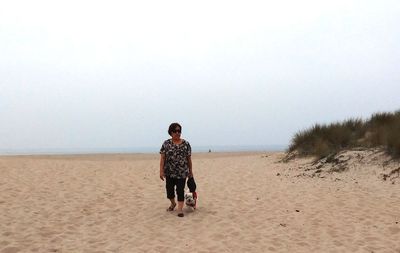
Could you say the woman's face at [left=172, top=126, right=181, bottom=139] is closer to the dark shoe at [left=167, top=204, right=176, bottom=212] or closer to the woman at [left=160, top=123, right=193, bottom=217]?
the woman at [left=160, top=123, right=193, bottom=217]

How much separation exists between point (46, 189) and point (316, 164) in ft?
32.0

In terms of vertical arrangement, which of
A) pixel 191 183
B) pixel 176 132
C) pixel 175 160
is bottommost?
pixel 191 183

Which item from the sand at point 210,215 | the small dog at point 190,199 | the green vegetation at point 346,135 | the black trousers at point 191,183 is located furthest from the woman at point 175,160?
the green vegetation at point 346,135

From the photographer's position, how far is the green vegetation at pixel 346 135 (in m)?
16.2

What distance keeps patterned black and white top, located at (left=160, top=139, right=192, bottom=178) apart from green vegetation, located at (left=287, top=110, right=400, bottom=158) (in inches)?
342

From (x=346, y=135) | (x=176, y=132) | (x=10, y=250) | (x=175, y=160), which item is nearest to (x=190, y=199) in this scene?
(x=175, y=160)

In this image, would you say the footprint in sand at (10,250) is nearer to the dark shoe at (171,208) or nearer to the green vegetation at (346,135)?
the dark shoe at (171,208)

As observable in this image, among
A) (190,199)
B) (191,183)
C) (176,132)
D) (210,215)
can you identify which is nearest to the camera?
(176,132)

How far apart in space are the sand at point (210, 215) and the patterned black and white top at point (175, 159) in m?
0.93

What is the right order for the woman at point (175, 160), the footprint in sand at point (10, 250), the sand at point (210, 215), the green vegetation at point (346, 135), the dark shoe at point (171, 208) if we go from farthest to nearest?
the green vegetation at point (346, 135)
the dark shoe at point (171, 208)
the woman at point (175, 160)
the sand at point (210, 215)
the footprint in sand at point (10, 250)

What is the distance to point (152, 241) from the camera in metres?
7.22

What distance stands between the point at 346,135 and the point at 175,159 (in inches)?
505

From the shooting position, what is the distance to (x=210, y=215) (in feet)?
A: 29.9

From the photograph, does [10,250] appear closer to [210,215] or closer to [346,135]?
[210,215]
